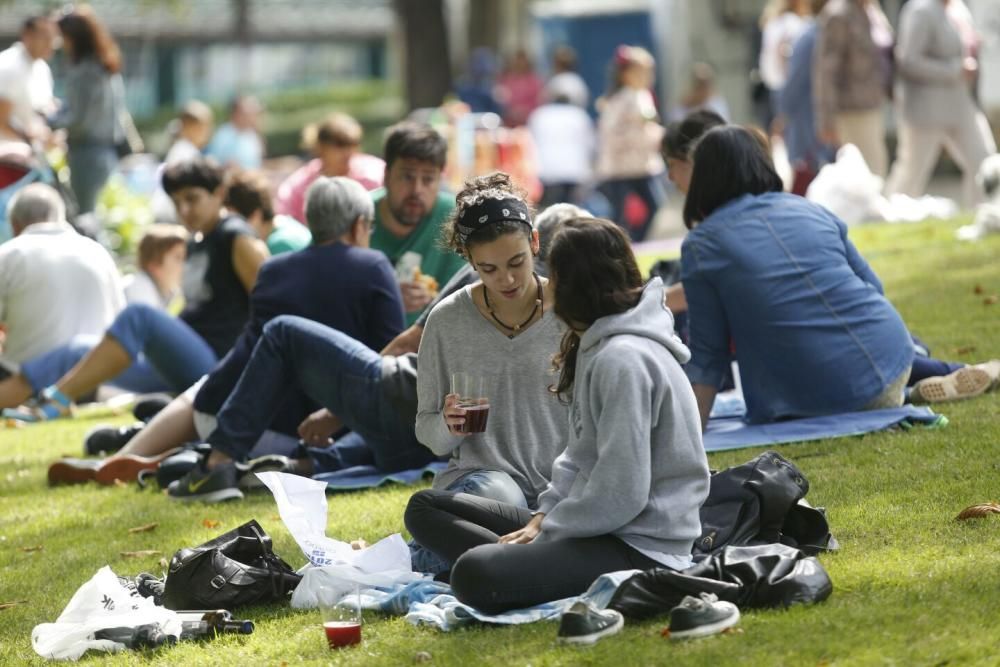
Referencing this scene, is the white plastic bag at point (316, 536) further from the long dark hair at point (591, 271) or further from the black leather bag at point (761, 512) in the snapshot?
the long dark hair at point (591, 271)

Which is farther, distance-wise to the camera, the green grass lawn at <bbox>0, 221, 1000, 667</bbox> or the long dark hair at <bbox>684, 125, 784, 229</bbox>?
the long dark hair at <bbox>684, 125, 784, 229</bbox>

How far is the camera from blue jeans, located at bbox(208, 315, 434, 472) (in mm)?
7285

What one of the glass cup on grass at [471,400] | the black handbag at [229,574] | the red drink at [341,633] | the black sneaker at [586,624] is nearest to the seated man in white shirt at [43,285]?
the black handbag at [229,574]

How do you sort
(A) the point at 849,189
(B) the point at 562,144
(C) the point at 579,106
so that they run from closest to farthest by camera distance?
(A) the point at 849,189
(B) the point at 562,144
(C) the point at 579,106

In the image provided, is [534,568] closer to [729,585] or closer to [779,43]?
[729,585]

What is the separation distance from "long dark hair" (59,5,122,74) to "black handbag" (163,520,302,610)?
10.4 metres

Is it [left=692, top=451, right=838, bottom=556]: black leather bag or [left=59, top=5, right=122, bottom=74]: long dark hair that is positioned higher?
[left=59, top=5, right=122, bottom=74]: long dark hair

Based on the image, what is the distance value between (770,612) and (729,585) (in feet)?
0.45

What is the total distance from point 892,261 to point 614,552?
8.06 m

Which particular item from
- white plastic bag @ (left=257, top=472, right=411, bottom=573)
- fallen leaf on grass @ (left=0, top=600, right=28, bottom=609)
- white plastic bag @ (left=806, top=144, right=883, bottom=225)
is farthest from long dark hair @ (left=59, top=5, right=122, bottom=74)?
white plastic bag @ (left=257, top=472, right=411, bottom=573)

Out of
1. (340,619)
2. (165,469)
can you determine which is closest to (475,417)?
(340,619)

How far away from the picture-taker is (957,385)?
25.4 feet

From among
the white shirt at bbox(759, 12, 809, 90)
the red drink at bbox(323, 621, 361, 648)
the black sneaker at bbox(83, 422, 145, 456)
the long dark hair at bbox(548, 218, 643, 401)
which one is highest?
the white shirt at bbox(759, 12, 809, 90)

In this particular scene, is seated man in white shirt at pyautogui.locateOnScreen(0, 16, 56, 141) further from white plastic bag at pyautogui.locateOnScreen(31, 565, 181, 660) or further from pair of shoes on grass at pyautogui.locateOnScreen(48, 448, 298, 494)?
white plastic bag at pyautogui.locateOnScreen(31, 565, 181, 660)
